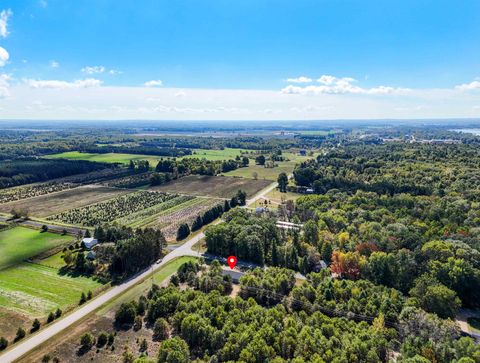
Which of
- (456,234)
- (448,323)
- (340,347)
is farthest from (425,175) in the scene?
(340,347)

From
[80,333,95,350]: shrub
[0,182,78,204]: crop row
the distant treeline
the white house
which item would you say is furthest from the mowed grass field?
[80,333,95,350]: shrub

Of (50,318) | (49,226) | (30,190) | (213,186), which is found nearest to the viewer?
(50,318)

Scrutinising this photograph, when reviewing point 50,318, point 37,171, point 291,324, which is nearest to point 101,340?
point 50,318

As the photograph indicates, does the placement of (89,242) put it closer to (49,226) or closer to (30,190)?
(49,226)

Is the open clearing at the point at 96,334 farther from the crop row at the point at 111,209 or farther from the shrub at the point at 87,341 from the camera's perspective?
the crop row at the point at 111,209

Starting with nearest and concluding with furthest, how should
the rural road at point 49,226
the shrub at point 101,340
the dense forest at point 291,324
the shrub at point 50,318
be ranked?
the dense forest at point 291,324
the shrub at point 101,340
the shrub at point 50,318
the rural road at point 49,226

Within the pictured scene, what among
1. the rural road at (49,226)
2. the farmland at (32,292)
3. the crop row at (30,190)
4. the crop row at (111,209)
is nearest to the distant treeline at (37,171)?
the crop row at (30,190)

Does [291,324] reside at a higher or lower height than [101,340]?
higher
